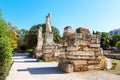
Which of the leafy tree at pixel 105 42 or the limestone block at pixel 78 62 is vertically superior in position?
the leafy tree at pixel 105 42

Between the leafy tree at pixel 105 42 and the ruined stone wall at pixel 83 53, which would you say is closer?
the ruined stone wall at pixel 83 53

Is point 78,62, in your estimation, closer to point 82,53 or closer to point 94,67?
point 82,53

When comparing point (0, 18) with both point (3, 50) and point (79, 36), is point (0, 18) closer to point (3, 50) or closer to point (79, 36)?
point (3, 50)

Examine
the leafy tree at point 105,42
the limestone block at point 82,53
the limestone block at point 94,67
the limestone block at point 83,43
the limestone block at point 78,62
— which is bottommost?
the limestone block at point 94,67

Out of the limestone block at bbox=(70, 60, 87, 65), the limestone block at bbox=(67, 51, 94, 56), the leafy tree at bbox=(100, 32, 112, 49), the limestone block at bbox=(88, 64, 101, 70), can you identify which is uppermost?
the leafy tree at bbox=(100, 32, 112, 49)

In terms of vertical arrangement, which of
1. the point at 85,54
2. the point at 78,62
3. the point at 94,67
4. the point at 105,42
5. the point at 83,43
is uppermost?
the point at 105,42

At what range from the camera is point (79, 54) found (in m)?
9.70

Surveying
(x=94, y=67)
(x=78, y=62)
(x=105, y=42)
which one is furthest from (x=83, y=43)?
(x=105, y=42)

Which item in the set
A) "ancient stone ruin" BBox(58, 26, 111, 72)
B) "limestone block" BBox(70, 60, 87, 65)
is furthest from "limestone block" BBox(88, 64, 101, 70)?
"limestone block" BBox(70, 60, 87, 65)

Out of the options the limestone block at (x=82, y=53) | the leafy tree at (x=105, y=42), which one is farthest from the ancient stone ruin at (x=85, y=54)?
the leafy tree at (x=105, y=42)

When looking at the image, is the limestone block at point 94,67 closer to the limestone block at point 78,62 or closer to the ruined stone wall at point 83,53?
the ruined stone wall at point 83,53

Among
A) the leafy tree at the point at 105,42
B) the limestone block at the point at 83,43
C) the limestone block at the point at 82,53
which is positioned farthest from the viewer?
the leafy tree at the point at 105,42

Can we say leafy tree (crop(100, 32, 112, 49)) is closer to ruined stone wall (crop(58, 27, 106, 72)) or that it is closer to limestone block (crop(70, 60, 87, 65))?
ruined stone wall (crop(58, 27, 106, 72))

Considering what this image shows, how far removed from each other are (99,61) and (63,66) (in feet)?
5.64
